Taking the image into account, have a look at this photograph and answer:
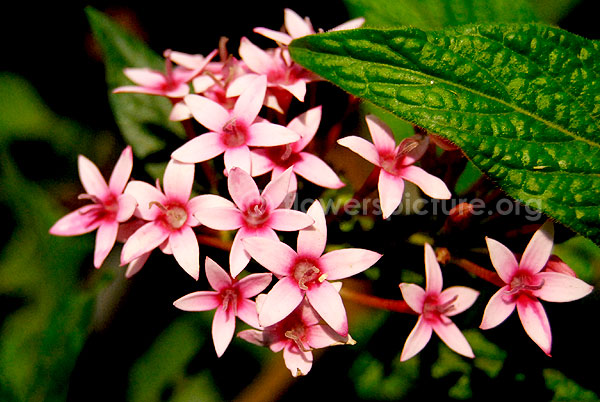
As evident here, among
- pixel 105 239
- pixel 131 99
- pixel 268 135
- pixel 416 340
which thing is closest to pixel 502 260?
pixel 416 340

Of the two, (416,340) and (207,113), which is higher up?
(207,113)

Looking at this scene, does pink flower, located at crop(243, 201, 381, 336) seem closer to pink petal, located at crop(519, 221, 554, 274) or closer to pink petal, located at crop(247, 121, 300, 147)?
pink petal, located at crop(247, 121, 300, 147)

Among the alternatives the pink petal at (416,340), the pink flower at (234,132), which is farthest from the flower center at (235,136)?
the pink petal at (416,340)

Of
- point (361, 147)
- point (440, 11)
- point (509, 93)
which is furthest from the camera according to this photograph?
point (440, 11)

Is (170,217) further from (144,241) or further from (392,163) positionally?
(392,163)

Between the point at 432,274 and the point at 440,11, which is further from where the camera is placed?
the point at 440,11

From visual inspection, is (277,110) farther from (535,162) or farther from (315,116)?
(535,162)
